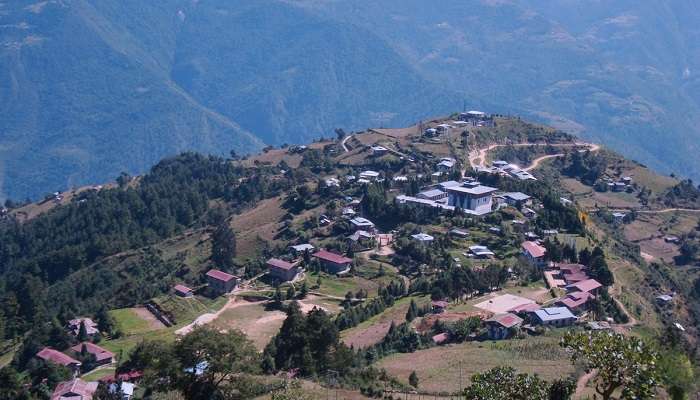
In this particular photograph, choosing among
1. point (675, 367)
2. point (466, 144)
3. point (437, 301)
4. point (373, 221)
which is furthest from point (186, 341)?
point (466, 144)

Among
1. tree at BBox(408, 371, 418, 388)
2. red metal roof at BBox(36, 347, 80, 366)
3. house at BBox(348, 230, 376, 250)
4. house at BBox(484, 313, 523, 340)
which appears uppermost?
tree at BBox(408, 371, 418, 388)

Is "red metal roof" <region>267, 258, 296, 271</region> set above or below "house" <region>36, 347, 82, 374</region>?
above

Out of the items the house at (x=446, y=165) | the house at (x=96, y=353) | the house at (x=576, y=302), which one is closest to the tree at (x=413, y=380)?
the house at (x=576, y=302)

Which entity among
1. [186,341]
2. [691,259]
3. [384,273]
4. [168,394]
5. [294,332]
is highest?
[186,341]

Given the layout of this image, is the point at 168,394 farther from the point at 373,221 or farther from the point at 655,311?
the point at 373,221

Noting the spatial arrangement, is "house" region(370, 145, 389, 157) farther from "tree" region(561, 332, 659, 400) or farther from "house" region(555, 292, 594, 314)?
"tree" region(561, 332, 659, 400)

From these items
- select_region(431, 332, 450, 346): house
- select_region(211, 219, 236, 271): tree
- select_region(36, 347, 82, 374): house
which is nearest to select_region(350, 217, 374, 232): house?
select_region(211, 219, 236, 271): tree

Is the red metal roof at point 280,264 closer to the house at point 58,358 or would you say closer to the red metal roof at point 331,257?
the red metal roof at point 331,257

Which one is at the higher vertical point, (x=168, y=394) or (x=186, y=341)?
(x=186, y=341)

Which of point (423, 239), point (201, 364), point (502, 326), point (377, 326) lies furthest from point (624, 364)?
point (423, 239)
